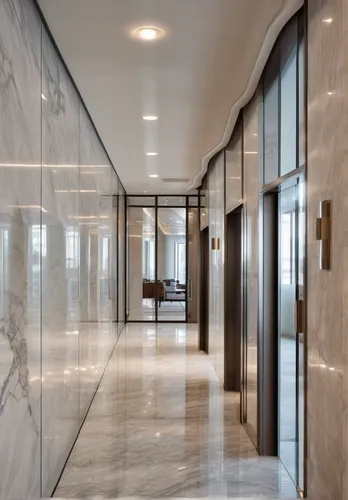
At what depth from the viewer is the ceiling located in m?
3.43

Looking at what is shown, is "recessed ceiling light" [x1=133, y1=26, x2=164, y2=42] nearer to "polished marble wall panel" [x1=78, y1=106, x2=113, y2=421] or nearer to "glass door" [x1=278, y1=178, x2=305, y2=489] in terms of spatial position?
"glass door" [x1=278, y1=178, x2=305, y2=489]

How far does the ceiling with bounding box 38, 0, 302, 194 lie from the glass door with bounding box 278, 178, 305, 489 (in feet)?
3.62

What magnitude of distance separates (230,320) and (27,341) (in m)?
4.28

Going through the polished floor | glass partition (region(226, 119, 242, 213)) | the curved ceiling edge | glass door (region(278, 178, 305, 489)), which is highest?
the curved ceiling edge

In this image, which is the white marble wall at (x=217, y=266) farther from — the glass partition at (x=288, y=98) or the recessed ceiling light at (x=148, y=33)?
the recessed ceiling light at (x=148, y=33)

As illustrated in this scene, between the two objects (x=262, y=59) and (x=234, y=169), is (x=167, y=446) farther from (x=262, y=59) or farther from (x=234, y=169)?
(x=262, y=59)

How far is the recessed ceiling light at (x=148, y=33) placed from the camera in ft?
12.2

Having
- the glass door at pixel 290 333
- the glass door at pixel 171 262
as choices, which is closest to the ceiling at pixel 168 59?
the glass door at pixel 290 333

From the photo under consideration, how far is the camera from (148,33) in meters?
3.78

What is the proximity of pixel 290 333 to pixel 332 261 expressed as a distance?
173cm

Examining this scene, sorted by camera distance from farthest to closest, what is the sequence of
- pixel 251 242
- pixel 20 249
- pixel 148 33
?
pixel 251 242 < pixel 148 33 < pixel 20 249

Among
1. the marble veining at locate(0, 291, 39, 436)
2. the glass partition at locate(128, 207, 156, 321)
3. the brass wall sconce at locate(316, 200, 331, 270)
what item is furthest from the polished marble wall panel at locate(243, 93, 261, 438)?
the glass partition at locate(128, 207, 156, 321)

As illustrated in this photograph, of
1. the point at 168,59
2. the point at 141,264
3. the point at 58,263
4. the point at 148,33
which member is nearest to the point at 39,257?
the point at 58,263

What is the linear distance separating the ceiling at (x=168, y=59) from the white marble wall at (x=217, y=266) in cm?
94
